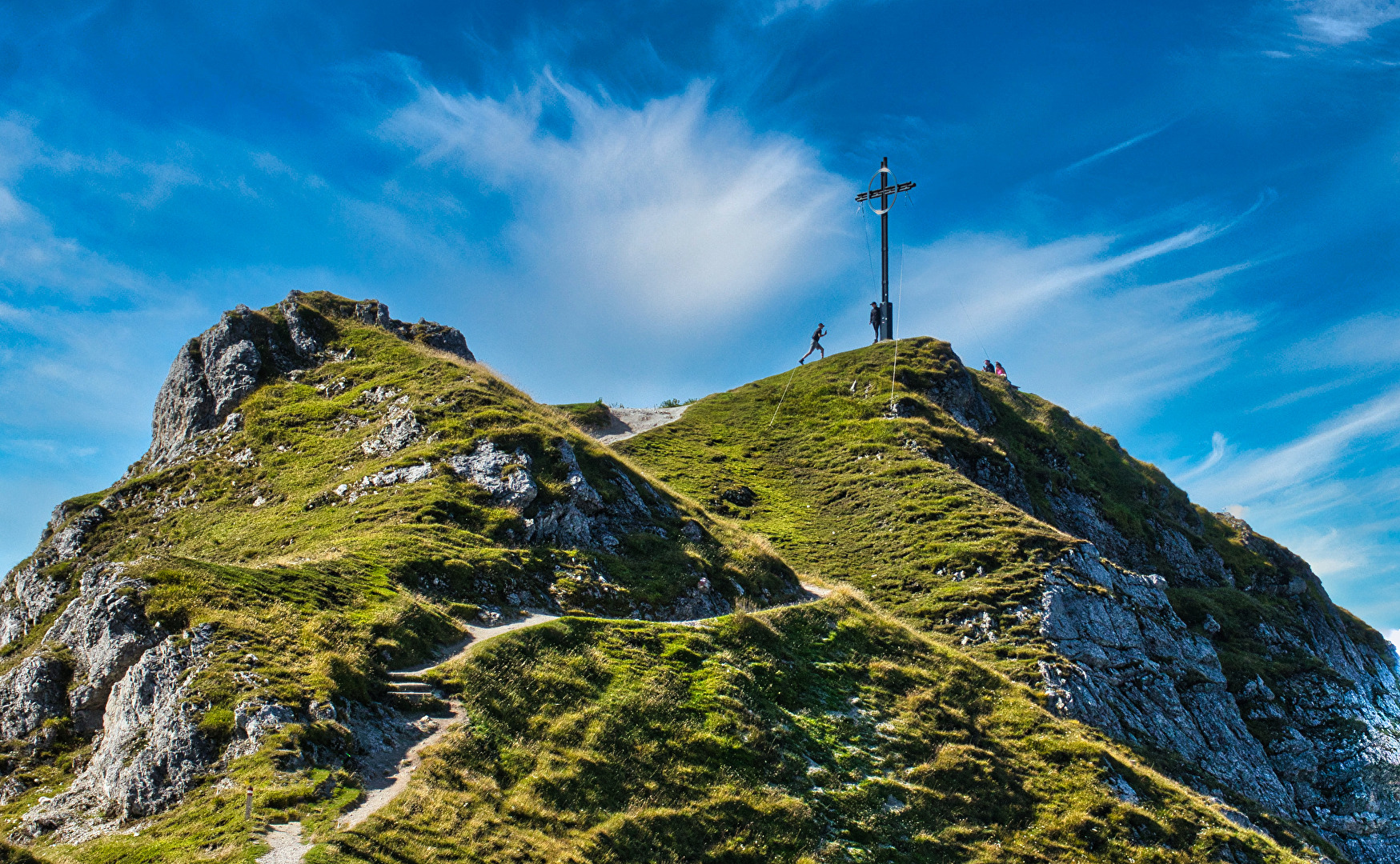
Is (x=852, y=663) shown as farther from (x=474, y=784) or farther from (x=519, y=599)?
(x=474, y=784)

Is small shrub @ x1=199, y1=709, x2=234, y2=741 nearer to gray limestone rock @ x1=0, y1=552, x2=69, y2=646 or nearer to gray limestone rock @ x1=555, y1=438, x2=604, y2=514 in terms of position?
gray limestone rock @ x1=555, y1=438, x2=604, y2=514

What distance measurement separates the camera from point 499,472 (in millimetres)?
32094

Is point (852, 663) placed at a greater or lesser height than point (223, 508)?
lesser

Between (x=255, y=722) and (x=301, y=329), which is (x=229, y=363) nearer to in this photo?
(x=301, y=329)

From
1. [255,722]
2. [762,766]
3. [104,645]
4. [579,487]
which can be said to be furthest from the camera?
[579,487]

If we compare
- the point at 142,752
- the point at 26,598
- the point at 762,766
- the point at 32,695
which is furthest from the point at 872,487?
the point at 26,598

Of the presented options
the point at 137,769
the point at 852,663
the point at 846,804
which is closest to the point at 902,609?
the point at 852,663

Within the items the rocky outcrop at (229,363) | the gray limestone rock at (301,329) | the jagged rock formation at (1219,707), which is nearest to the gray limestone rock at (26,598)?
the rocky outcrop at (229,363)

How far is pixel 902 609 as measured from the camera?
3594cm

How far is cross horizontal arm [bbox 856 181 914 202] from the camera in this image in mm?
63781

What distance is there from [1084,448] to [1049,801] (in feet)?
174

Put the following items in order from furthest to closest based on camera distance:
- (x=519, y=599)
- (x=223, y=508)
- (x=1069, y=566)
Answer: (x=1069, y=566) < (x=223, y=508) < (x=519, y=599)

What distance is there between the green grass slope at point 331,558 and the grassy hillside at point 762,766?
8.09 ft

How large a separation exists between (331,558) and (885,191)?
5310 centimetres
